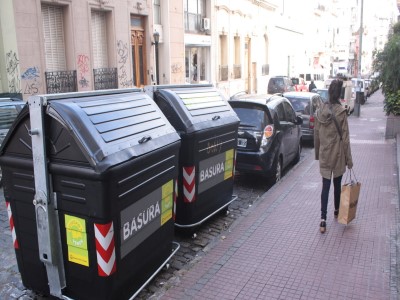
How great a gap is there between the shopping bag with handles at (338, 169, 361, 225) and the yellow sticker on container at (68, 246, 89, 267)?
3477 mm

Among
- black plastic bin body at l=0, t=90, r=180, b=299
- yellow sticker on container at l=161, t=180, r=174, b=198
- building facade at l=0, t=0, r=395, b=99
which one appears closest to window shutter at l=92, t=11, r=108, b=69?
building facade at l=0, t=0, r=395, b=99

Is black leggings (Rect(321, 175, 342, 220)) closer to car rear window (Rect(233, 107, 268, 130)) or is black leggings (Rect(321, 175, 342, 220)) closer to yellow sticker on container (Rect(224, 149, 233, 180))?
yellow sticker on container (Rect(224, 149, 233, 180))

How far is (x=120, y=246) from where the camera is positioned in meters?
3.73

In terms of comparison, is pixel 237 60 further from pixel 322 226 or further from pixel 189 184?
pixel 189 184

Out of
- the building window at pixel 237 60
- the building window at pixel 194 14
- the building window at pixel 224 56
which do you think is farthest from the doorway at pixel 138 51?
the building window at pixel 237 60

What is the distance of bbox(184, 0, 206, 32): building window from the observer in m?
23.3

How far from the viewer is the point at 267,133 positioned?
8.24 meters

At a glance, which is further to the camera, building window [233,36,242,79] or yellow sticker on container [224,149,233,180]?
building window [233,36,242,79]

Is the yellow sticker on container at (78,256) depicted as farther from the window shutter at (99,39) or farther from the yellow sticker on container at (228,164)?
the window shutter at (99,39)

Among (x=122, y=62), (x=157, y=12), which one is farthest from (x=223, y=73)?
(x=122, y=62)

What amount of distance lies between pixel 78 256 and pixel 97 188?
72cm

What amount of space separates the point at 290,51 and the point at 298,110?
106 ft

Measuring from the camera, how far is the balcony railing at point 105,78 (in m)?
15.7

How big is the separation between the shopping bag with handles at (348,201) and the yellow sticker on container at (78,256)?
3.48 m
